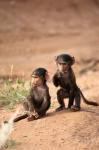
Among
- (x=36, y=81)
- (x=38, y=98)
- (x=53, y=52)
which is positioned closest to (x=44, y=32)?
(x=53, y=52)

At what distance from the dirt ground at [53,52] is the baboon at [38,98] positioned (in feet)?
0.47

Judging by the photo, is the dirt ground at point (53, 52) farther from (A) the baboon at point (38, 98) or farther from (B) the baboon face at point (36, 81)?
(B) the baboon face at point (36, 81)

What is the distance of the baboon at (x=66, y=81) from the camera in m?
9.41

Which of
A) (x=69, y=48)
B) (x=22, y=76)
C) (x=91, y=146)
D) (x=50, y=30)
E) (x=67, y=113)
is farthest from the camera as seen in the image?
(x=50, y=30)

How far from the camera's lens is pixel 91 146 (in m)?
8.42

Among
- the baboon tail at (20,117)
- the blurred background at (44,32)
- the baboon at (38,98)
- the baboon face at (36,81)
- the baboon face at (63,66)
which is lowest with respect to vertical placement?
the baboon tail at (20,117)

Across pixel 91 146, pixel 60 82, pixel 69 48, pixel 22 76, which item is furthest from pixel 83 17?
pixel 91 146

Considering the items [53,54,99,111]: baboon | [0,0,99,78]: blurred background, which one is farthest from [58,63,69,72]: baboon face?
[0,0,99,78]: blurred background

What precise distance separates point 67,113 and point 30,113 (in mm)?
482

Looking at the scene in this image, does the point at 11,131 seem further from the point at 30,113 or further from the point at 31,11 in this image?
the point at 31,11

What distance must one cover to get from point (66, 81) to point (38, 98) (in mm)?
448

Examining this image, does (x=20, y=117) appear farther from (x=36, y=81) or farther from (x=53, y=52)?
(x=53, y=52)

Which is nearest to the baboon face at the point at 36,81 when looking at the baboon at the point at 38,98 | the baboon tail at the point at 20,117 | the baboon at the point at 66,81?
the baboon at the point at 38,98

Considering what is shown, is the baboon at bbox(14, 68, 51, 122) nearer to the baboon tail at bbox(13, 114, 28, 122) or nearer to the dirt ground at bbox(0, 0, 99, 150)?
the baboon tail at bbox(13, 114, 28, 122)
